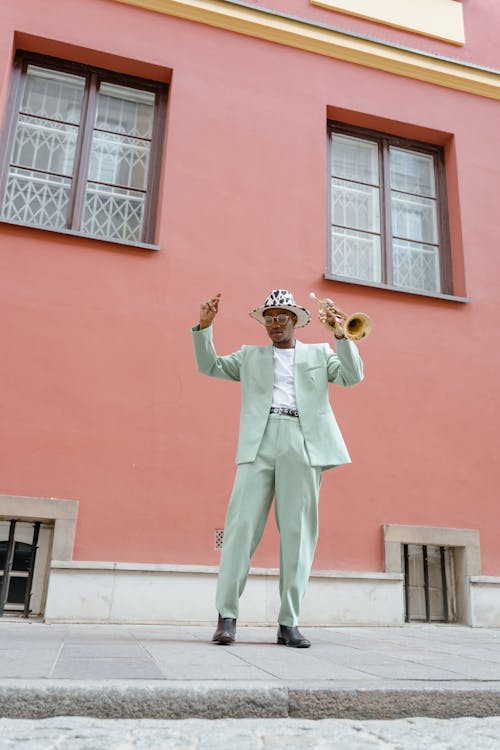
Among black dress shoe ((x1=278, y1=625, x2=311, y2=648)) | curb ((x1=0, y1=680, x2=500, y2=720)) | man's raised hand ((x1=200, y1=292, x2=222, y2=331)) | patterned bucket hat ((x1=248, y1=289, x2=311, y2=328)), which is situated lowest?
curb ((x1=0, y1=680, x2=500, y2=720))

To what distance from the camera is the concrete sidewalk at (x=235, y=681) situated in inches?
70.8

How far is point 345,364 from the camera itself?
11.1 ft

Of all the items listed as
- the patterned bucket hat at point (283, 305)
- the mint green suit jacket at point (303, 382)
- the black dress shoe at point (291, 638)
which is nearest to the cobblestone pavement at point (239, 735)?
the black dress shoe at point (291, 638)

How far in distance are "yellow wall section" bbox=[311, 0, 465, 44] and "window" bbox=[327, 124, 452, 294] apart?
1138mm

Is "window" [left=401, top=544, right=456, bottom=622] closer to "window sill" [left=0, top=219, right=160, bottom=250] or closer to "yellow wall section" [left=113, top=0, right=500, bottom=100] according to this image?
"window sill" [left=0, top=219, right=160, bottom=250]

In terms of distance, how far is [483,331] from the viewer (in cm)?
586

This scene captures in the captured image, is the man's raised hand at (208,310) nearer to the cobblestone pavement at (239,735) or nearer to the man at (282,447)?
the man at (282,447)

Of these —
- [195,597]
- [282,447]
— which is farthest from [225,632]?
[195,597]

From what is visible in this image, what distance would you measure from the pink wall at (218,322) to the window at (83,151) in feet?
0.70

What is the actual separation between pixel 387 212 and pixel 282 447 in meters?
3.65

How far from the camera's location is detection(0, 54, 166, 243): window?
542 cm

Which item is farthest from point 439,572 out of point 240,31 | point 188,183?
point 240,31

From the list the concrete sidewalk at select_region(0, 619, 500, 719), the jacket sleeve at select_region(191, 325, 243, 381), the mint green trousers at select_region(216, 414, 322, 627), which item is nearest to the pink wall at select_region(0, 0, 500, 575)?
the jacket sleeve at select_region(191, 325, 243, 381)

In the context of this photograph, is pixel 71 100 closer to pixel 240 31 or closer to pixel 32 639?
pixel 240 31
